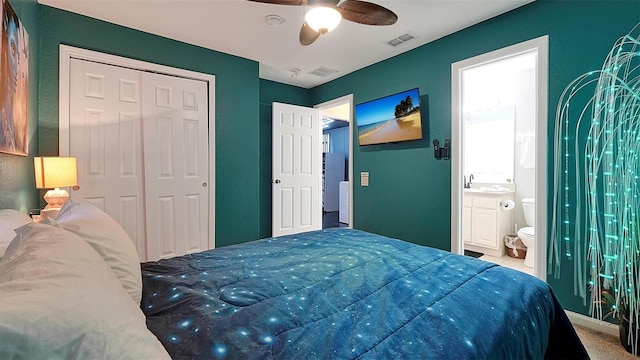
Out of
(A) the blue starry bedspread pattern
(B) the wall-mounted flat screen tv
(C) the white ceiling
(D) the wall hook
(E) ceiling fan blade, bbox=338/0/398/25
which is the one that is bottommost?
A: (A) the blue starry bedspread pattern

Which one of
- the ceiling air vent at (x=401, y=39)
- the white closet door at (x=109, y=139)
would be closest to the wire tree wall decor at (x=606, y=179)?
the ceiling air vent at (x=401, y=39)

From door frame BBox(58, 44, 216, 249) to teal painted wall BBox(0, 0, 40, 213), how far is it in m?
0.17

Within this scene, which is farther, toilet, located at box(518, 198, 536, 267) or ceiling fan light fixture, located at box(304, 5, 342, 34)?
toilet, located at box(518, 198, 536, 267)

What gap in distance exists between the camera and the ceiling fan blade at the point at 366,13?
1.74 m

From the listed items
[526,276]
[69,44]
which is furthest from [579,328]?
[69,44]

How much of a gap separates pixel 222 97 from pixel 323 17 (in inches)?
74.7

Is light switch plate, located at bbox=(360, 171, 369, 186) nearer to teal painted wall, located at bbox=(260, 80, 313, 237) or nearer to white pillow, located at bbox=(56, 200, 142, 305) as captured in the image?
teal painted wall, located at bbox=(260, 80, 313, 237)

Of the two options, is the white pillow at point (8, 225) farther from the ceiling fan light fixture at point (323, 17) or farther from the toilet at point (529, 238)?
the toilet at point (529, 238)

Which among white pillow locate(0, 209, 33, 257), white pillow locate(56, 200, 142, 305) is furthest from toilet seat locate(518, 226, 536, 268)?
white pillow locate(0, 209, 33, 257)

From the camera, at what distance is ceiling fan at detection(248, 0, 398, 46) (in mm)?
1697

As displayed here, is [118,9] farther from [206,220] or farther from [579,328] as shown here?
[579,328]

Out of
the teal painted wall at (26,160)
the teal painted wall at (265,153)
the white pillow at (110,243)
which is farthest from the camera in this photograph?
the teal painted wall at (265,153)

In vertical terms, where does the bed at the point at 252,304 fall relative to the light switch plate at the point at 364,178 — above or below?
below

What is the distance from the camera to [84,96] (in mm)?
2568
